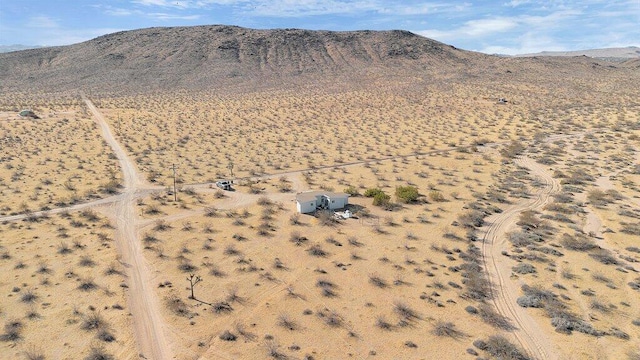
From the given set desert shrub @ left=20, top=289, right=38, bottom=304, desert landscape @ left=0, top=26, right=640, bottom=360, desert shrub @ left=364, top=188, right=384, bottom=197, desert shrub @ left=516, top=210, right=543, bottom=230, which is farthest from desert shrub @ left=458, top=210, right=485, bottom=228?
desert shrub @ left=20, top=289, right=38, bottom=304

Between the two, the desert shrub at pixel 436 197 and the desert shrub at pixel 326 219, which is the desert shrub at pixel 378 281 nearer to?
the desert shrub at pixel 326 219

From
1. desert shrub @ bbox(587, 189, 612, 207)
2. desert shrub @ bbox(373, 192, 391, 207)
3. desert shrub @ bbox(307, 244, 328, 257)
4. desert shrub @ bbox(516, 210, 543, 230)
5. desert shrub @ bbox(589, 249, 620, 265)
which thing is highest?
desert shrub @ bbox(587, 189, 612, 207)

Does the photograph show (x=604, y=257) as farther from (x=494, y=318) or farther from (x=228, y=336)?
(x=228, y=336)

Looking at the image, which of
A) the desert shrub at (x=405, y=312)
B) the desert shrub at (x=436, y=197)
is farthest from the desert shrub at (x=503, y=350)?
the desert shrub at (x=436, y=197)

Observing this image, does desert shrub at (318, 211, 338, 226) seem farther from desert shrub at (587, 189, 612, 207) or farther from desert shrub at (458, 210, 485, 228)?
desert shrub at (587, 189, 612, 207)

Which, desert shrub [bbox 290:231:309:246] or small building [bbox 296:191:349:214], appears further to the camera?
small building [bbox 296:191:349:214]

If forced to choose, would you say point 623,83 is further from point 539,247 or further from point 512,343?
point 512,343
